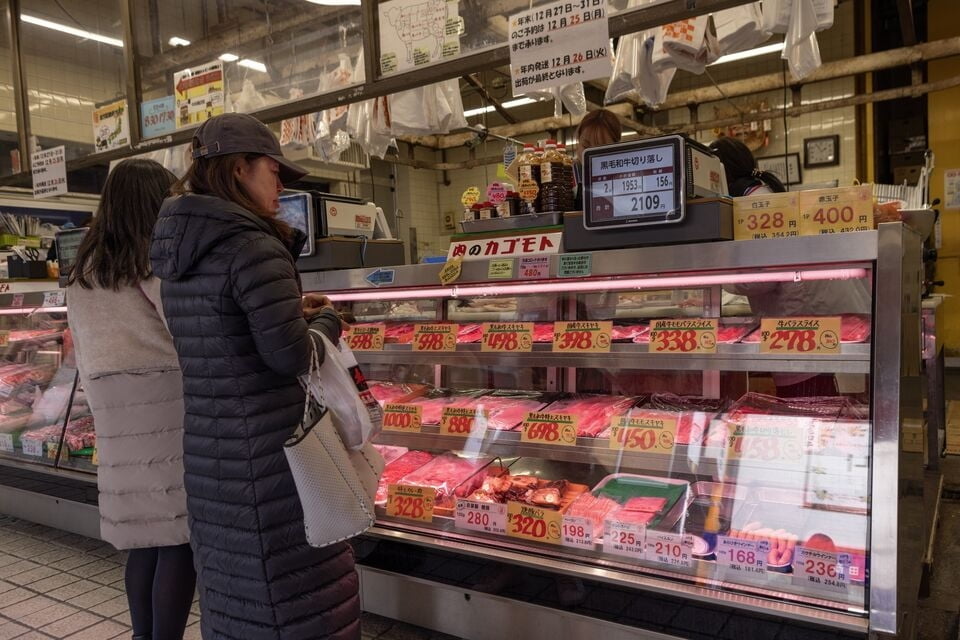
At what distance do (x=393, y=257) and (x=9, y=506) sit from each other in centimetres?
324

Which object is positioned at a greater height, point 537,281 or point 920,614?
point 537,281

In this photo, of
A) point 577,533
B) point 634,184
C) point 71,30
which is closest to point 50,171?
point 71,30

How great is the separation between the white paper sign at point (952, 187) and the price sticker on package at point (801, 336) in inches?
358

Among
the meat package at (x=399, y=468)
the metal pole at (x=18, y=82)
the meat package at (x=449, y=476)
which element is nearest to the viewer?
the meat package at (x=449, y=476)

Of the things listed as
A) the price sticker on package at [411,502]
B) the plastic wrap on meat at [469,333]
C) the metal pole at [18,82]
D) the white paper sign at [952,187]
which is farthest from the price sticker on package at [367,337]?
the white paper sign at [952,187]

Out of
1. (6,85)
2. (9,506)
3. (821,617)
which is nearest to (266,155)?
(821,617)

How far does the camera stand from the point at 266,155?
195cm

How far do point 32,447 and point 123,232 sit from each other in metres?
2.54

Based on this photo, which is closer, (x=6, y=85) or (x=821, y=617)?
(x=821, y=617)

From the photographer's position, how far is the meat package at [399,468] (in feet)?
9.68

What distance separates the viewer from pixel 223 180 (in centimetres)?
190

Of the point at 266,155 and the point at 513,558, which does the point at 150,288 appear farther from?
the point at 513,558

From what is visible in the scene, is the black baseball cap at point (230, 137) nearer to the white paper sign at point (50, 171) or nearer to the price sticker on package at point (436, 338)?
the price sticker on package at point (436, 338)

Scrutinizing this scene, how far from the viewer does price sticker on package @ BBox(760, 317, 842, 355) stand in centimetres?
201
